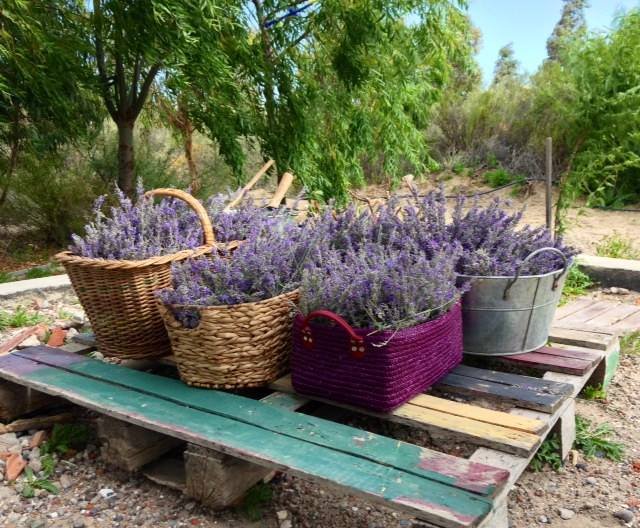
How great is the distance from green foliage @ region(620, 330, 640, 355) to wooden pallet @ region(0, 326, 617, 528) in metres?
0.93

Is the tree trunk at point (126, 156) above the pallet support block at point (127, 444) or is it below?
above

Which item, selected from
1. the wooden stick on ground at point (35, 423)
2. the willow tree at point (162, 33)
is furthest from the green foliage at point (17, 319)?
the willow tree at point (162, 33)

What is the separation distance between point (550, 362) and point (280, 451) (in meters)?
1.23

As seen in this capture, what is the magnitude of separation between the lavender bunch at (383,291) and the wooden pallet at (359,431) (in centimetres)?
31

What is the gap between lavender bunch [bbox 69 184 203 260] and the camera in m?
2.40

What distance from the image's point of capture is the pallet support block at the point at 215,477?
1821 mm

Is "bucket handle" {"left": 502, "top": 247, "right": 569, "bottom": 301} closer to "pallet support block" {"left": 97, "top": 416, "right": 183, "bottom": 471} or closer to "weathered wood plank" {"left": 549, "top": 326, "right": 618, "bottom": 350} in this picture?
"weathered wood plank" {"left": 549, "top": 326, "right": 618, "bottom": 350}

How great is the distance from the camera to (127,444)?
2.07m

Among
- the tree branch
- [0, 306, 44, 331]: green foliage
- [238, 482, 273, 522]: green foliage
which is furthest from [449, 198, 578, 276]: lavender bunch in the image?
the tree branch

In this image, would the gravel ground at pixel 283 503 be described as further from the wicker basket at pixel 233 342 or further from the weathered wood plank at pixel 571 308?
the weathered wood plank at pixel 571 308

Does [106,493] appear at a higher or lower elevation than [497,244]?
lower

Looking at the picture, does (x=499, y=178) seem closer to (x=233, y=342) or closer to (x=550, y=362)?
(x=550, y=362)

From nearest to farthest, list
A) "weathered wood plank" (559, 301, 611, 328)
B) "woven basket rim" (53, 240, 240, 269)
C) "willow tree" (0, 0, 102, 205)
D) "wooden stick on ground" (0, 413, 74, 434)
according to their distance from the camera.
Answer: "woven basket rim" (53, 240, 240, 269)
"wooden stick on ground" (0, 413, 74, 434)
"weathered wood plank" (559, 301, 611, 328)
"willow tree" (0, 0, 102, 205)

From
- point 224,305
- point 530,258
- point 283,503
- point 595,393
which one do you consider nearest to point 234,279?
point 224,305
